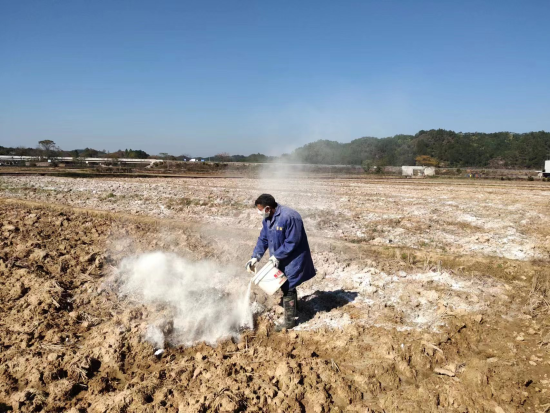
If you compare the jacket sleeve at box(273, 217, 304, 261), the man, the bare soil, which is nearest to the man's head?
the man

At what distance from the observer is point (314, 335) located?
442cm

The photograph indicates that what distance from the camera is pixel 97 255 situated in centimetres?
672

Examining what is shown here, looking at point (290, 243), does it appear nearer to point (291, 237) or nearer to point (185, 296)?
point (291, 237)

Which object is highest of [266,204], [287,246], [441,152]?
[441,152]

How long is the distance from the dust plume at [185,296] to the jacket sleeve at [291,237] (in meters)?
0.80

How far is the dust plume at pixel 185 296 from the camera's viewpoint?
440 cm

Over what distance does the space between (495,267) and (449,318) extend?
265 centimetres

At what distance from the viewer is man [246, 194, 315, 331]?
419cm

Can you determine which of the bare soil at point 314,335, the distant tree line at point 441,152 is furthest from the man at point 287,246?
the distant tree line at point 441,152

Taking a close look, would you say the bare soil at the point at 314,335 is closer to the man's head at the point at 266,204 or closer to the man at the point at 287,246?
the man at the point at 287,246

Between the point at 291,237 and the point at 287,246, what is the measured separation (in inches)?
4.7

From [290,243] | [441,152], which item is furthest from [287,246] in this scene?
[441,152]

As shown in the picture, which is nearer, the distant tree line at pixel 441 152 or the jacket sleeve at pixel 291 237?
the jacket sleeve at pixel 291 237

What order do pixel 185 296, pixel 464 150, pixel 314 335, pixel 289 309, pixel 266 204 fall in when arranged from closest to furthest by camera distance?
1. pixel 266 204
2. pixel 314 335
3. pixel 289 309
4. pixel 185 296
5. pixel 464 150
